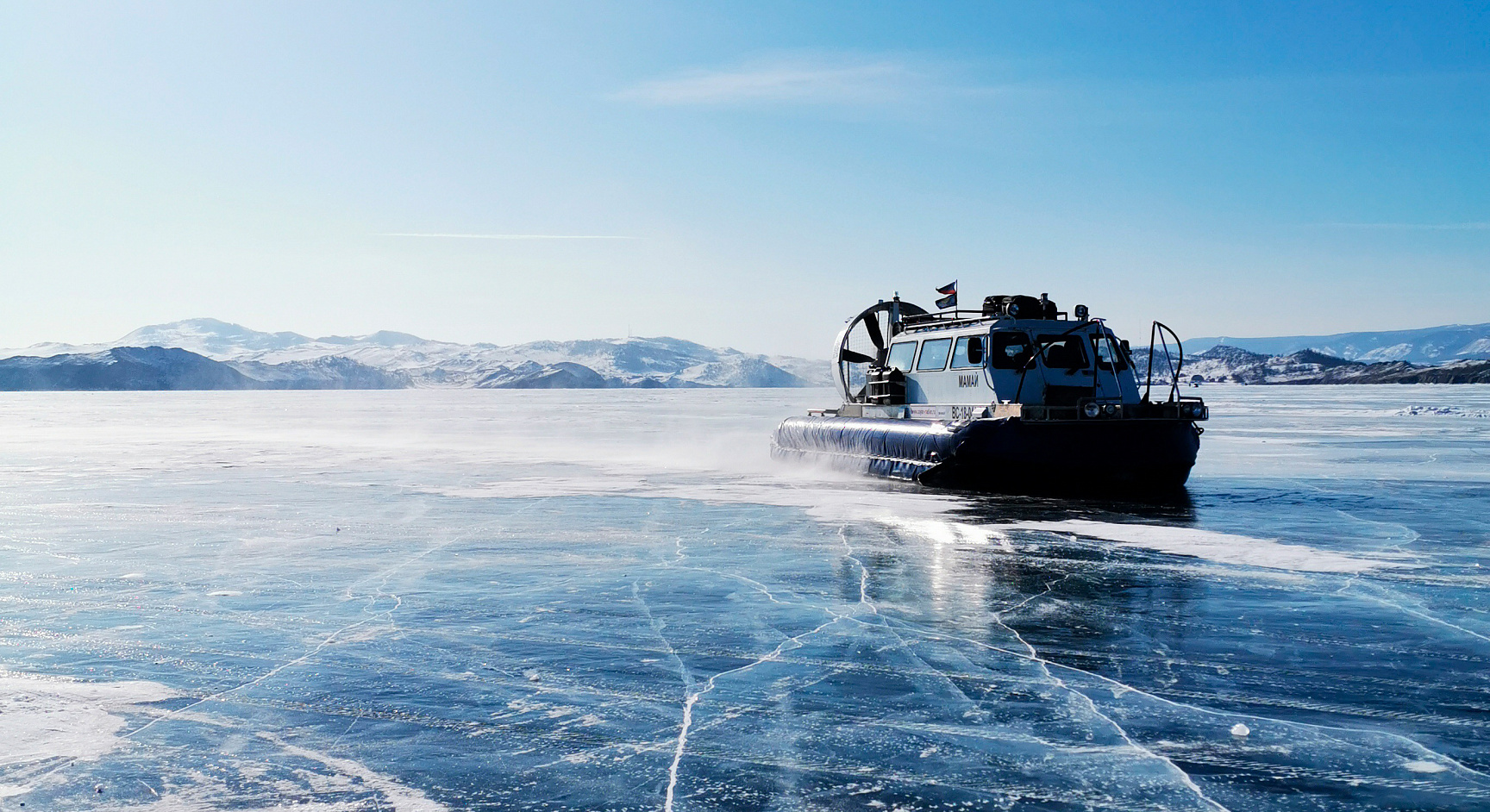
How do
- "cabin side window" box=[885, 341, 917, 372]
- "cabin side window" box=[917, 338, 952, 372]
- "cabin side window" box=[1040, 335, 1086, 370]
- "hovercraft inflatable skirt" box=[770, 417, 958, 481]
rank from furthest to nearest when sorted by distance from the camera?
1. "cabin side window" box=[885, 341, 917, 372]
2. "cabin side window" box=[917, 338, 952, 372]
3. "cabin side window" box=[1040, 335, 1086, 370]
4. "hovercraft inflatable skirt" box=[770, 417, 958, 481]

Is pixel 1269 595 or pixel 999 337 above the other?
pixel 999 337

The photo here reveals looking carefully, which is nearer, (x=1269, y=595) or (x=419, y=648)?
(x=419, y=648)

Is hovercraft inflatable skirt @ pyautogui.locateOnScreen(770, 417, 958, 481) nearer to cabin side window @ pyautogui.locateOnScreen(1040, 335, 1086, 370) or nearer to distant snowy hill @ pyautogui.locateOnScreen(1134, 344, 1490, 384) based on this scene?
cabin side window @ pyautogui.locateOnScreen(1040, 335, 1086, 370)

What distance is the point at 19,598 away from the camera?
22.2 feet

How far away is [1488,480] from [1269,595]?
29.1 feet

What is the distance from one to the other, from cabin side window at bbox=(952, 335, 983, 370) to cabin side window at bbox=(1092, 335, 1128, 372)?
1441 millimetres

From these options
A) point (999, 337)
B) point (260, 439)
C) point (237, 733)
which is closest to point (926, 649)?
point (237, 733)

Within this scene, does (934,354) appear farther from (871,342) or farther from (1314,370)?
(1314,370)

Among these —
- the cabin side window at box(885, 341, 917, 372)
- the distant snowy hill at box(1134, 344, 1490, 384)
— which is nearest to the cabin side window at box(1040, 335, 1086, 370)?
the cabin side window at box(885, 341, 917, 372)

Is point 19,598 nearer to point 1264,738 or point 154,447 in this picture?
point 1264,738

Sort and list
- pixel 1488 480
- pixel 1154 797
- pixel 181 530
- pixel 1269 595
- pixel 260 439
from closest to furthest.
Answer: pixel 1154 797 → pixel 1269 595 → pixel 181 530 → pixel 1488 480 → pixel 260 439

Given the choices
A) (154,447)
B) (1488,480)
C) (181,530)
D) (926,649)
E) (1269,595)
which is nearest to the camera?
(926,649)

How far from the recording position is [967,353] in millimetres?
13844

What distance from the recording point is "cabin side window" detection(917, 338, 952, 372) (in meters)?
14.5
